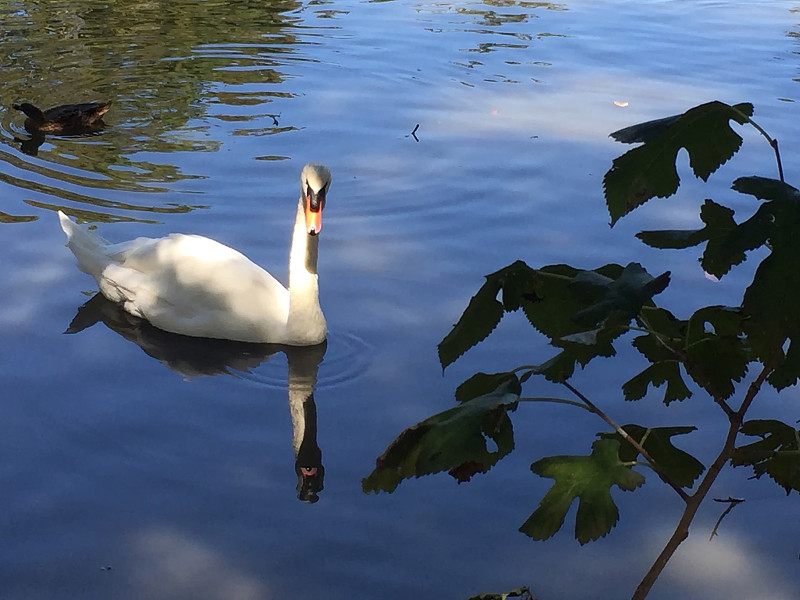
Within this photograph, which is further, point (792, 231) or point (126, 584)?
point (126, 584)

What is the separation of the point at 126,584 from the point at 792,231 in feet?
9.27

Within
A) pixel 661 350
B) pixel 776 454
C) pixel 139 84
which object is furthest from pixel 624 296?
pixel 139 84

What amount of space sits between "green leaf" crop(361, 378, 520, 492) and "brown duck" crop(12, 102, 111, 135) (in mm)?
7773

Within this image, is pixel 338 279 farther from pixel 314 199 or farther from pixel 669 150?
pixel 669 150

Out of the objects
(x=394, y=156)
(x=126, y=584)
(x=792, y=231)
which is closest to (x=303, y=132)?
(x=394, y=156)

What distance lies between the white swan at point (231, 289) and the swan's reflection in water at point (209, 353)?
1.9 inches

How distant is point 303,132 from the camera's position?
30.3 feet

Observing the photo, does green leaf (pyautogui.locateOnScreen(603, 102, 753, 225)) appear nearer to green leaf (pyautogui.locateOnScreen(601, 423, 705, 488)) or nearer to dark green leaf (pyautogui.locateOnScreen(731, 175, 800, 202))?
dark green leaf (pyautogui.locateOnScreen(731, 175, 800, 202))

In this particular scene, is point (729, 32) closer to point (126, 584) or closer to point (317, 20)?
point (317, 20)

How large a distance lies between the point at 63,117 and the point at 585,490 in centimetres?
794

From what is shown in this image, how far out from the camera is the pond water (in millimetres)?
4070

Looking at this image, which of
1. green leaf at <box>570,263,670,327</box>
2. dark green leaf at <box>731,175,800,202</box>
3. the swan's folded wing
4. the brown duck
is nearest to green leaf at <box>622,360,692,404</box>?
green leaf at <box>570,263,670,327</box>

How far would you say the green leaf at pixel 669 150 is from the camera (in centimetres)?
187

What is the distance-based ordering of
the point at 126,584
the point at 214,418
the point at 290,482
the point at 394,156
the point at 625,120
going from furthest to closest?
the point at 625,120 < the point at 394,156 < the point at 214,418 < the point at 290,482 < the point at 126,584
